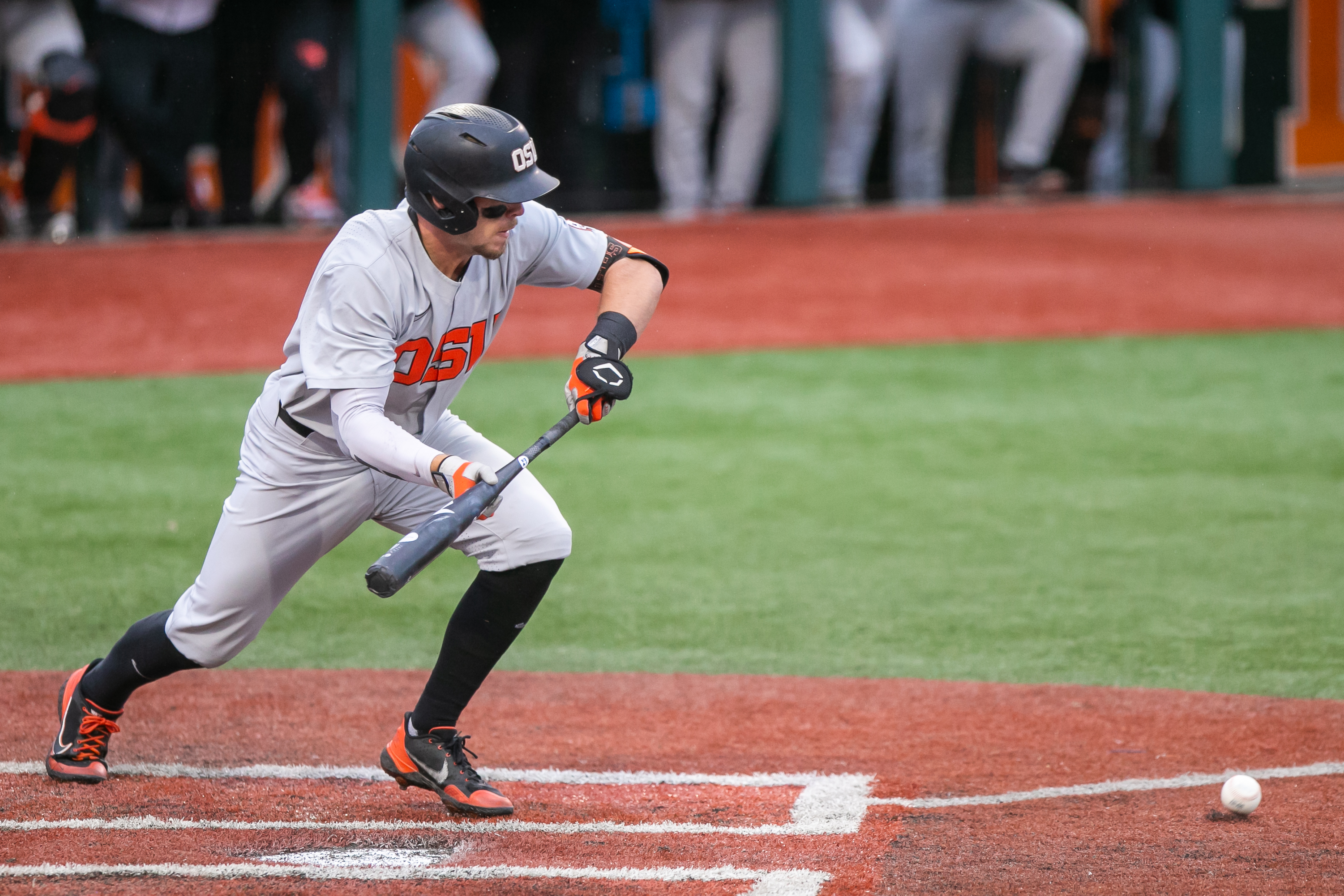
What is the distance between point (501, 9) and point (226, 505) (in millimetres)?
9474

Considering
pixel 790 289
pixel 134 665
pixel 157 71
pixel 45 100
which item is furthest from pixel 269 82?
pixel 134 665

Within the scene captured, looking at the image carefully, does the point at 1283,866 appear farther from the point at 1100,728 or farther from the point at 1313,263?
the point at 1313,263

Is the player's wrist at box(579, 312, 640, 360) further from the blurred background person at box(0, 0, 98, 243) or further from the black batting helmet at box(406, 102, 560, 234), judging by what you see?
the blurred background person at box(0, 0, 98, 243)

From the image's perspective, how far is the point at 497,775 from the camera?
3992 millimetres

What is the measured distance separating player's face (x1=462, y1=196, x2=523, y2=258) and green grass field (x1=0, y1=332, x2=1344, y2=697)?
1.84 metres

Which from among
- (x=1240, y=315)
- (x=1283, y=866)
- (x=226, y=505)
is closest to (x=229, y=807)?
(x=226, y=505)

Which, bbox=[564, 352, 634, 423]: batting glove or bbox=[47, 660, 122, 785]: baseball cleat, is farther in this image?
bbox=[47, 660, 122, 785]: baseball cleat

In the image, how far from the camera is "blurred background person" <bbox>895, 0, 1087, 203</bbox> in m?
13.0

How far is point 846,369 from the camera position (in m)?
9.62

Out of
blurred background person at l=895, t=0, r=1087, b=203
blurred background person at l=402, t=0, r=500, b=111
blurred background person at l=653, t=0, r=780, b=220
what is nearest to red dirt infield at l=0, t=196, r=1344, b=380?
blurred background person at l=653, t=0, r=780, b=220

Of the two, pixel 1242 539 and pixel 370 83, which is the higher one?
pixel 370 83

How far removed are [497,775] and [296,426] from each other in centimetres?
101

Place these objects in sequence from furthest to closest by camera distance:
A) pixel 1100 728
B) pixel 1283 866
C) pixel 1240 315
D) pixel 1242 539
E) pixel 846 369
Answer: pixel 1240 315, pixel 846 369, pixel 1242 539, pixel 1100 728, pixel 1283 866

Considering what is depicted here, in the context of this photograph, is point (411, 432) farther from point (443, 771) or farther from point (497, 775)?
point (497, 775)
